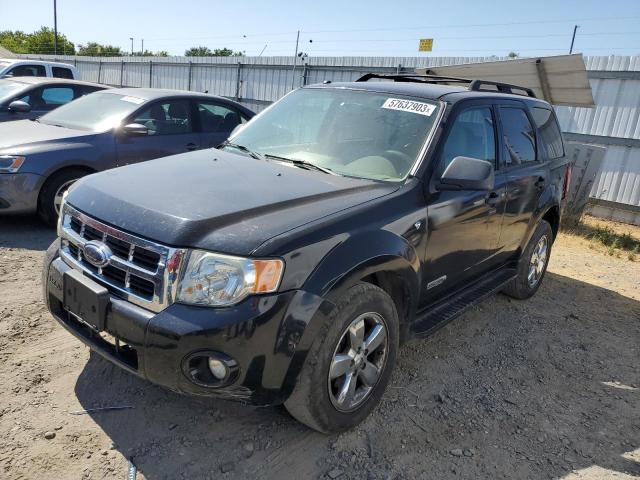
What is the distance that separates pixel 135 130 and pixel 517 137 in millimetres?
4035

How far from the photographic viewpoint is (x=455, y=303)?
3.64m

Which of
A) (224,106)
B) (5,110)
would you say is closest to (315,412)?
(224,106)

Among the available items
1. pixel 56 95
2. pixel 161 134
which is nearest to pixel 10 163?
pixel 161 134

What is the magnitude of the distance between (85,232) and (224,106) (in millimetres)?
4746

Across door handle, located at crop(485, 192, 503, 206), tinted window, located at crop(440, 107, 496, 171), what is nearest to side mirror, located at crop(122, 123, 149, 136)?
tinted window, located at crop(440, 107, 496, 171)

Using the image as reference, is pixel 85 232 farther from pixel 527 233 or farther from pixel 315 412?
pixel 527 233

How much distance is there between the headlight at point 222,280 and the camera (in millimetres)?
2223

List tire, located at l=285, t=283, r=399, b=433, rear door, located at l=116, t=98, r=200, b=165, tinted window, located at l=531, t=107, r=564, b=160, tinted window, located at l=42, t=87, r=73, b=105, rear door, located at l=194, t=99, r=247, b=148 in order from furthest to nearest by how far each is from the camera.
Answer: tinted window, located at l=42, t=87, r=73, b=105, rear door, located at l=194, t=99, r=247, b=148, rear door, located at l=116, t=98, r=200, b=165, tinted window, located at l=531, t=107, r=564, b=160, tire, located at l=285, t=283, r=399, b=433

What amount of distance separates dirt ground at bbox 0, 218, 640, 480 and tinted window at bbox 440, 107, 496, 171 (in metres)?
1.46

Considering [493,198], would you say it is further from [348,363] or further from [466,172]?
[348,363]

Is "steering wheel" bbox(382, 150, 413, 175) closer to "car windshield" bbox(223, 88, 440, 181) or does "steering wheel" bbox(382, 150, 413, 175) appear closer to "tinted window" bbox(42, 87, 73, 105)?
"car windshield" bbox(223, 88, 440, 181)

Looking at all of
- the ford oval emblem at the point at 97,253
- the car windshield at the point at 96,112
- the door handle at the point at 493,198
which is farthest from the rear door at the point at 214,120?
the ford oval emblem at the point at 97,253

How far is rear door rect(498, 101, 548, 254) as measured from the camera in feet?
13.4

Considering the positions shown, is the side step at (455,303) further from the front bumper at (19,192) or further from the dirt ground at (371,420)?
the front bumper at (19,192)
